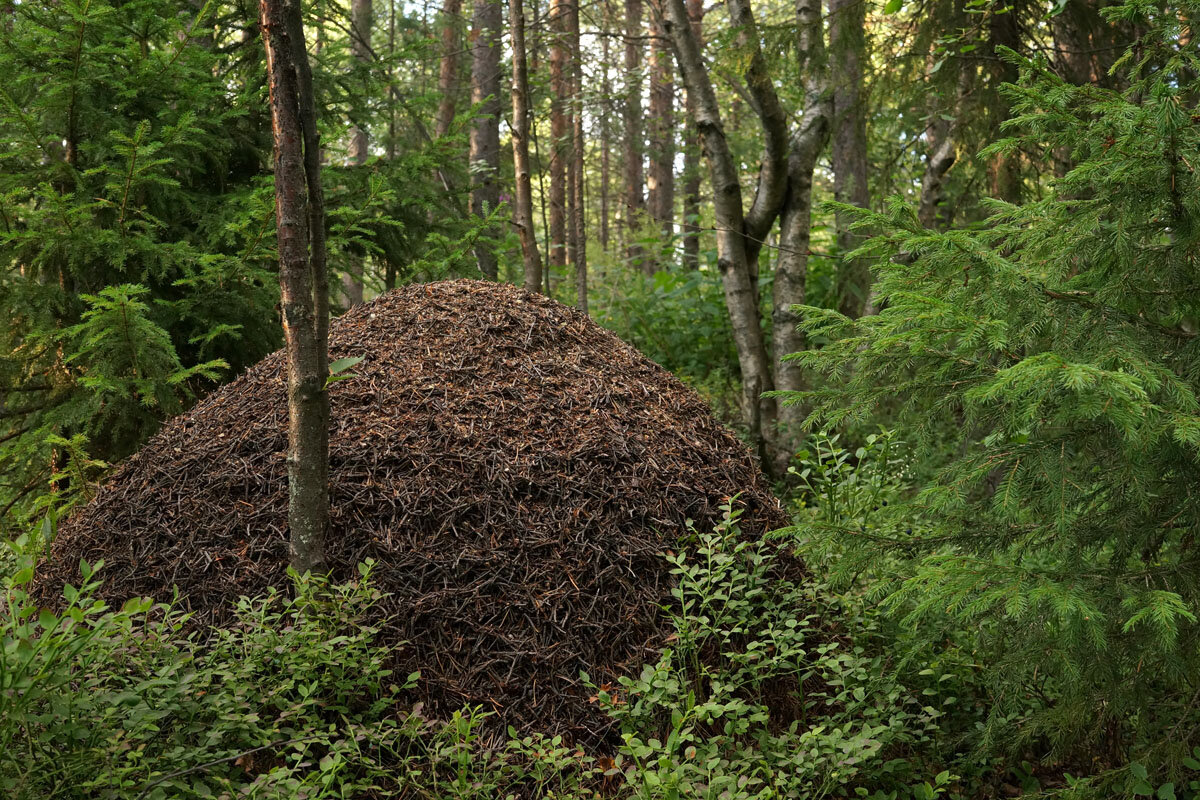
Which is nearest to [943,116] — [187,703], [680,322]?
[680,322]

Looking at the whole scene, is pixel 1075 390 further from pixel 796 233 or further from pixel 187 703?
pixel 796 233

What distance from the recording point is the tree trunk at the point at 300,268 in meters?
2.92

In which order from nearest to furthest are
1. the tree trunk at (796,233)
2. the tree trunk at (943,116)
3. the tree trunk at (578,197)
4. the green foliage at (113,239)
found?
the green foliage at (113,239) < the tree trunk at (943,116) < the tree trunk at (796,233) < the tree trunk at (578,197)

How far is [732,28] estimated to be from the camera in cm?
608

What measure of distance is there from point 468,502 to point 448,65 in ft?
38.4

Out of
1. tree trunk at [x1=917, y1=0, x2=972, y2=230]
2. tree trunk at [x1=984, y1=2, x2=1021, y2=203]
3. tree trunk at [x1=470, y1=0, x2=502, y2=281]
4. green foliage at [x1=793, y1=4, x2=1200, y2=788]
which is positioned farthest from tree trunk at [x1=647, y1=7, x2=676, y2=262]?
green foliage at [x1=793, y1=4, x2=1200, y2=788]

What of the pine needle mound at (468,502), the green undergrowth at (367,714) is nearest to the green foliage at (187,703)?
the green undergrowth at (367,714)

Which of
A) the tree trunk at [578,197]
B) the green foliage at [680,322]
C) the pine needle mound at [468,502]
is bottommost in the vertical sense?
the pine needle mound at [468,502]

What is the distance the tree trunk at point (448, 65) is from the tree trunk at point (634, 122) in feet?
8.28

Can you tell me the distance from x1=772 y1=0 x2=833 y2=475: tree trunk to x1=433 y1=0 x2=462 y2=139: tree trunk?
6475mm

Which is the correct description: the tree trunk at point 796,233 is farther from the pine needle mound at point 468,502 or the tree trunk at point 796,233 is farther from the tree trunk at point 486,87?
the tree trunk at point 486,87

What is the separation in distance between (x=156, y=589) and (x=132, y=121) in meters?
3.03

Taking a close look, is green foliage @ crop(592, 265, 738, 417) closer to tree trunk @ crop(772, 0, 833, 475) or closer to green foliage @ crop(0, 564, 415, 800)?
tree trunk @ crop(772, 0, 833, 475)

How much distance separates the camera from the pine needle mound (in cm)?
323
